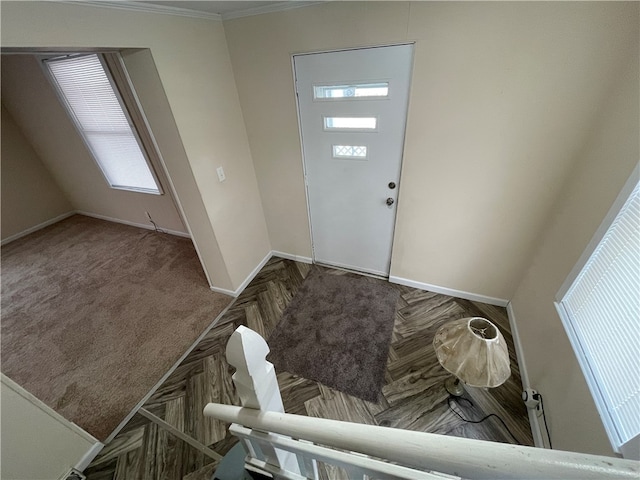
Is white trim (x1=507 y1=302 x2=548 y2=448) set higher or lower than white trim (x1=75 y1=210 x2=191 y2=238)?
lower

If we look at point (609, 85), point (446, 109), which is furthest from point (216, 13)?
point (609, 85)

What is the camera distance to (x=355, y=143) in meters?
1.99

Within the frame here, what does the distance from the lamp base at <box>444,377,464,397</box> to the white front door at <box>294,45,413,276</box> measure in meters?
1.11

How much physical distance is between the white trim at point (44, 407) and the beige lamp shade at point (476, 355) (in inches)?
76.7

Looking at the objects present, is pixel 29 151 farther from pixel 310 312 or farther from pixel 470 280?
pixel 470 280

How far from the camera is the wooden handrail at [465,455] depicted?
33 cm

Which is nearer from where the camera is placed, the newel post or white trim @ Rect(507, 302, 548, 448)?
the newel post

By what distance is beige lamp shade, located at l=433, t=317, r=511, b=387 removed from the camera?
45.4 inches

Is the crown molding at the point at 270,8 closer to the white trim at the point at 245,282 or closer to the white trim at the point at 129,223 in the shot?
the white trim at the point at 245,282

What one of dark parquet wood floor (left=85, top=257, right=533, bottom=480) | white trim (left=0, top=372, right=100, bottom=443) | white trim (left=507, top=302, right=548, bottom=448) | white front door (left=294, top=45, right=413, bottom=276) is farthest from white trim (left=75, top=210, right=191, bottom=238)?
white trim (left=507, top=302, right=548, bottom=448)

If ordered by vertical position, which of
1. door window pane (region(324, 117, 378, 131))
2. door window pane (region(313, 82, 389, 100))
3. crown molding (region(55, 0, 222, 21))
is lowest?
door window pane (region(324, 117, 378, 131))

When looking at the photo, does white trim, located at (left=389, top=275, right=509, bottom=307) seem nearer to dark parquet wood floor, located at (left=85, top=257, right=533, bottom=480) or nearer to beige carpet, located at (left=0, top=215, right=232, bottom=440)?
dark parquet wood floor, located at (left=85, top=257, right=533, bottom=480)

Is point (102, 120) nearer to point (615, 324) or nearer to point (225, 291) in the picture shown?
point (225, 291)

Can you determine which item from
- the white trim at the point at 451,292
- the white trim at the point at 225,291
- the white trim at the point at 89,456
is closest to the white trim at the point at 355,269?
the white trim at the point at 451,292
